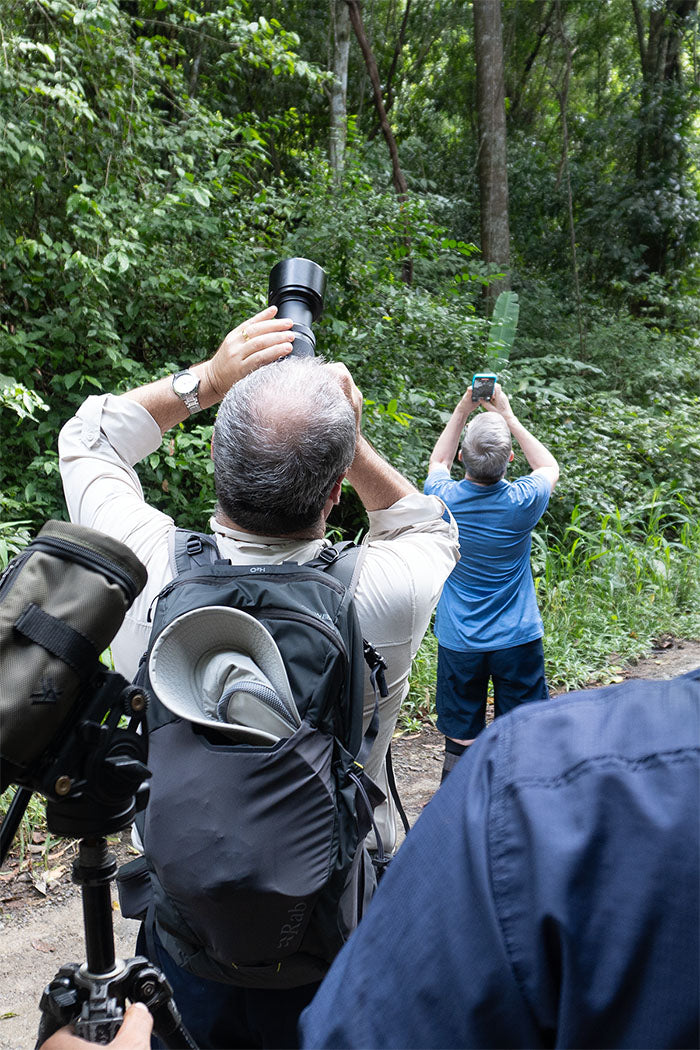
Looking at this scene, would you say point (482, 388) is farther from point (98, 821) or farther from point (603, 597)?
point (98, 821)

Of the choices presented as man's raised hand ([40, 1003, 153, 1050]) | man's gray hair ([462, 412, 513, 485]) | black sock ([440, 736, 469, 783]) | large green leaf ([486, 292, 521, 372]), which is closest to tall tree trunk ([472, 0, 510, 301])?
large green leaf ([486, 292, 521, 372])

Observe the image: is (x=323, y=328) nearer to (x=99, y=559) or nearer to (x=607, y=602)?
(x=607, y=602)

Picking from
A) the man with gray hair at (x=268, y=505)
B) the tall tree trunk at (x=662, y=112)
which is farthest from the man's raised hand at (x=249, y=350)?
the tall tree trunk at (x=662, y=112)

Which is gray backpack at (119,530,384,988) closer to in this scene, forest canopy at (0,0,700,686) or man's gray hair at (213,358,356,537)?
man's gray hair at (213,358,356,537)

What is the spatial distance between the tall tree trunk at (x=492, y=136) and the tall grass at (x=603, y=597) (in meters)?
4.86

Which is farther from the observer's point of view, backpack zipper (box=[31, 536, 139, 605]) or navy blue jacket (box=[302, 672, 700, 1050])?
backpack zipper (box=[31, 536, 139, 605])

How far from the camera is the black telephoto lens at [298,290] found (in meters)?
2.16

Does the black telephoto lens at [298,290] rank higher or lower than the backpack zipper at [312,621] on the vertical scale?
higher

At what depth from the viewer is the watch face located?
2.02 m

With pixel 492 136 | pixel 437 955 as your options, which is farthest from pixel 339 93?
pixel 437 955

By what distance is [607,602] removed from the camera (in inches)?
284

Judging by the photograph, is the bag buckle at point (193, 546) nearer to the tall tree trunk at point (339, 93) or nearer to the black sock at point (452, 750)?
the black sock at point (452, 750)

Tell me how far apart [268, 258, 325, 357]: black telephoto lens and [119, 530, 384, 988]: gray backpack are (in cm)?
91

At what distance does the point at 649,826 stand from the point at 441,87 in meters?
Result: 18.5
